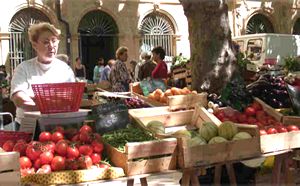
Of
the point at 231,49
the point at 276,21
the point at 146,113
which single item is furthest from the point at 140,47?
the point at 146,113

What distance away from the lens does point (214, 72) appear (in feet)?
22.6

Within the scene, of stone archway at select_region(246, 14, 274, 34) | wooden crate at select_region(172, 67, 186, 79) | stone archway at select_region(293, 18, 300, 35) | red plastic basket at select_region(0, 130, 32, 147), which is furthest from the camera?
stone archway at select_region(293, 18, 300, 35)

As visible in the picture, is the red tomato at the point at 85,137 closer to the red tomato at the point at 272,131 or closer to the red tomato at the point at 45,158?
the red tomato at the point at 45,158

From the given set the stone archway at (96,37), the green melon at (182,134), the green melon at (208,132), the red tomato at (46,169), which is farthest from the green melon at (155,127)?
the stone archway at (96,37)

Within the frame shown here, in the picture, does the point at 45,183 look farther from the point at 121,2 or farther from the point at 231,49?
the point at 121,2

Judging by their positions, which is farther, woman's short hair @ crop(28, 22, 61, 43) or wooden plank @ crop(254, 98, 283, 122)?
wooden plank @ crop(254, 98, 283, 122)

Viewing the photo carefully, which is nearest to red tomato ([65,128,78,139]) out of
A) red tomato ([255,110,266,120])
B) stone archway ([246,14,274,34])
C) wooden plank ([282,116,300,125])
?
red tomato ([255,110,266,120])

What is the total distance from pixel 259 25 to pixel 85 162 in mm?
22136

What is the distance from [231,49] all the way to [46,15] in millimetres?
12692

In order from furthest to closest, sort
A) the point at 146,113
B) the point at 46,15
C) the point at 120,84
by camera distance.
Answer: the point at 46,15, the point at 120,84, the point at 146,113

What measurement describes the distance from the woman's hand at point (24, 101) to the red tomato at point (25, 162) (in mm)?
962

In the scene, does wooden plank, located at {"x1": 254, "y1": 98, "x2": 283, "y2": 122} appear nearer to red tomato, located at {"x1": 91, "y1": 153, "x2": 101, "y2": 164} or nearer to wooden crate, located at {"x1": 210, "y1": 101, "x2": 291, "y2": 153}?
wooden crate, located at {"x1": 210, "y1": 101, "x2": 291, "y2": 153}

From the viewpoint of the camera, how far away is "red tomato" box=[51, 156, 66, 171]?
3.55 m

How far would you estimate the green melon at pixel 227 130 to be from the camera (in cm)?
444
